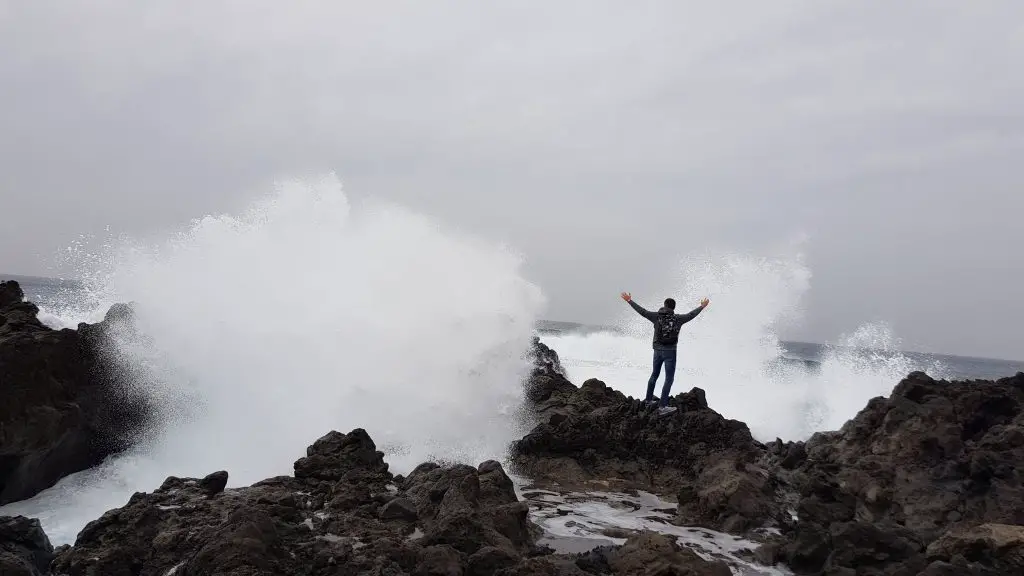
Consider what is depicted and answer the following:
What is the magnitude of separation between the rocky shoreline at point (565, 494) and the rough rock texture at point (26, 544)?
17 mm

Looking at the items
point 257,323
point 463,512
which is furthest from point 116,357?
point 463,512

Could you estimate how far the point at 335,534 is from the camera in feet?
16.9

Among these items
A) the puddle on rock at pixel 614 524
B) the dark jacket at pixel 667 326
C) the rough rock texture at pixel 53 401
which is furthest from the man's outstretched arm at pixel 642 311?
the rough rock texture at pixel 53 401

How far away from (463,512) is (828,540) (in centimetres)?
329

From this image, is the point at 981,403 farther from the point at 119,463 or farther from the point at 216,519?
the point at 119,463

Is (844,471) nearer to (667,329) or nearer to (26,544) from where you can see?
(667,329)

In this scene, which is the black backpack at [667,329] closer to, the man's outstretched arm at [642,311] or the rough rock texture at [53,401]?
the man's outstretched arm at [642,311]

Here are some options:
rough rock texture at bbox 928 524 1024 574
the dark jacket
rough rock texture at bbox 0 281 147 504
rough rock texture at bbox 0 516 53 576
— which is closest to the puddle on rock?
rough rock texture at bbox 928 524 1024 574

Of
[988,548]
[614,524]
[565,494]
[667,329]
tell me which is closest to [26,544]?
[614,524]

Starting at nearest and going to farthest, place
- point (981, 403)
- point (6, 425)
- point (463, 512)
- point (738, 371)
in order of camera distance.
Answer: point (463, 512)
point (6, 425)
point (981, 403)
point (738, 371)

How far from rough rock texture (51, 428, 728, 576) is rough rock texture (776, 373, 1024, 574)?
5.26 feet

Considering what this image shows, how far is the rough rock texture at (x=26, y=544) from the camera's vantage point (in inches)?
180

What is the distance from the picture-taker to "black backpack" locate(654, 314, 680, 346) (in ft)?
33.3

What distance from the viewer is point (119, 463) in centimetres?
895
